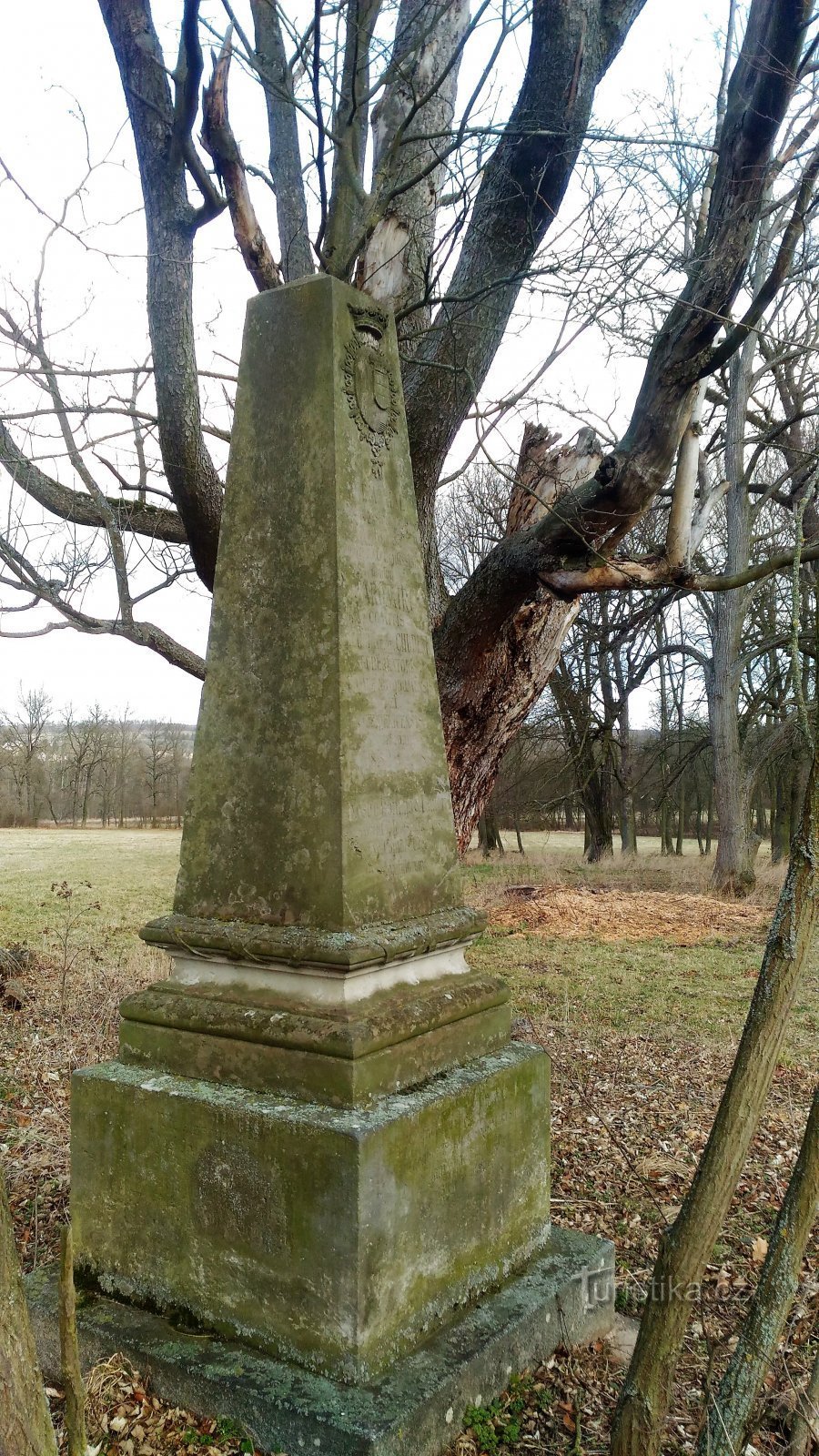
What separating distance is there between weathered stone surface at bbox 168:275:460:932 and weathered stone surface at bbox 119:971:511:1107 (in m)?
0.22

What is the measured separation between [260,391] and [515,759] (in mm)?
21257

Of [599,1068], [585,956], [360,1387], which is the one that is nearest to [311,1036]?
[360,1387]

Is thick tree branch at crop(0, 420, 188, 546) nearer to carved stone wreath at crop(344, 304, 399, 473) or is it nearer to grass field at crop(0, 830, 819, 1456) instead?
grass field at crop(0, 830, 819, 1456)

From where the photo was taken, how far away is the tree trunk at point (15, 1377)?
1549 mm

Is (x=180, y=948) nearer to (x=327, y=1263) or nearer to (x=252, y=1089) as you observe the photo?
(x=252, y=1089)

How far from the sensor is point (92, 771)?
148 ft

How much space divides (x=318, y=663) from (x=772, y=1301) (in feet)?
6.35

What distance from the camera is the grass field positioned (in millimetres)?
2795

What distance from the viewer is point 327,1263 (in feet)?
7.92

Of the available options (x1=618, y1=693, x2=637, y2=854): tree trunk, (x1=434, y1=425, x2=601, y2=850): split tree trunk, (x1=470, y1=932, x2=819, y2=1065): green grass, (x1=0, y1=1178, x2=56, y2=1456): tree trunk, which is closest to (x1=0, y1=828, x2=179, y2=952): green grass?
(x1=434, y1=425, x2=601, y2=850): split tree trunk

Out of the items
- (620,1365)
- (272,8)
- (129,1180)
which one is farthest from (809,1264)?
(272,8)

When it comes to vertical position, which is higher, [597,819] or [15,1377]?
[597,819]

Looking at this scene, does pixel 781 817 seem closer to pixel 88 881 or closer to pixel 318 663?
pixel 88 881

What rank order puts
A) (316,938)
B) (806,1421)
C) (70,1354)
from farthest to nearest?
(316,938)
(806,1421)
(70,1354)
